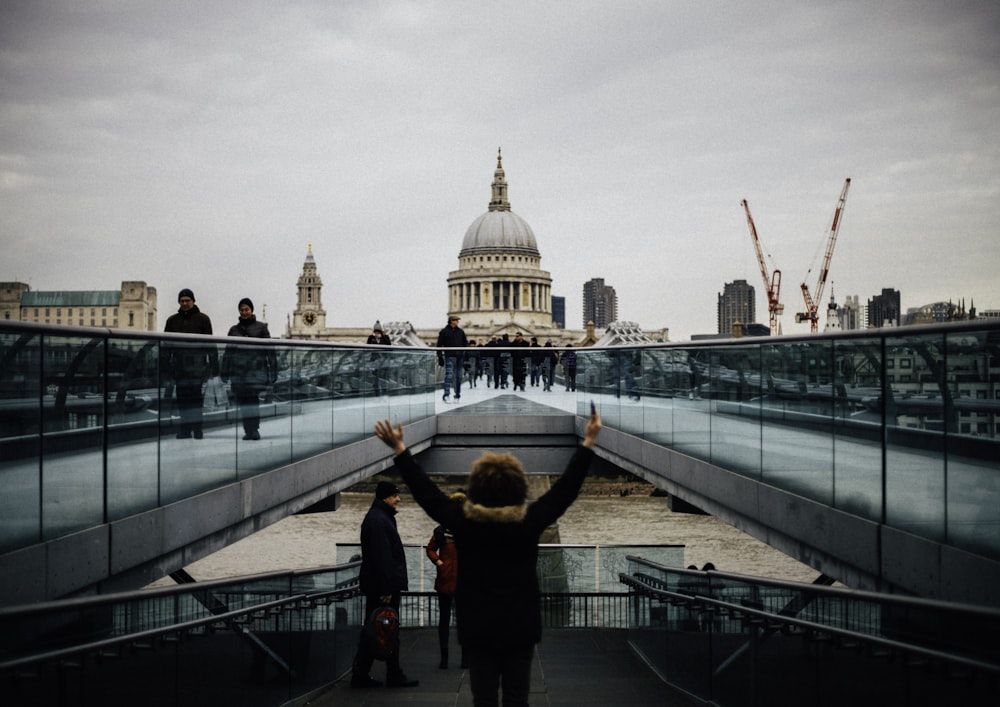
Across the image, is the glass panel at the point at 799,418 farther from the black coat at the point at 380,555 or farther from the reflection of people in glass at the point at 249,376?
the reflection of people in glass at the point at 249,376

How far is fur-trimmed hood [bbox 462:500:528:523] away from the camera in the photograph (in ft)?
16.1

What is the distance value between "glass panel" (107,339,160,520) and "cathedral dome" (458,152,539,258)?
498 ft

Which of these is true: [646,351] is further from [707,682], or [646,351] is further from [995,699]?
[995,699]

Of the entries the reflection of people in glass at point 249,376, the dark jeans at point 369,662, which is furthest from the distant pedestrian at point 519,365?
the dark jeans at point 369,662

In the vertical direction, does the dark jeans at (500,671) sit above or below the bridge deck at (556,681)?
above

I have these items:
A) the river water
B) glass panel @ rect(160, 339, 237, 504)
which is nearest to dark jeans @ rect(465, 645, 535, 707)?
glass panel @ rect(160, 339, 237, 504)

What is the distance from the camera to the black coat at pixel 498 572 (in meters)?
4.87

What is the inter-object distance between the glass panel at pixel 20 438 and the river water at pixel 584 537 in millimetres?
31932

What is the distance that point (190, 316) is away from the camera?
13328 millimetres

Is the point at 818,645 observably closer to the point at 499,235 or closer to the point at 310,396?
the point at 310,396

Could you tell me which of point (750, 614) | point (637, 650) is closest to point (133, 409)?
point (750, 614)

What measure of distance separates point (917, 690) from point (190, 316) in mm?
10314

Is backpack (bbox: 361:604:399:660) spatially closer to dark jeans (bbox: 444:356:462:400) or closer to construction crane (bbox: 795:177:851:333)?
dark jeans (bbox: 444:356:462:400)

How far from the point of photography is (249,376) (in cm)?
1031
